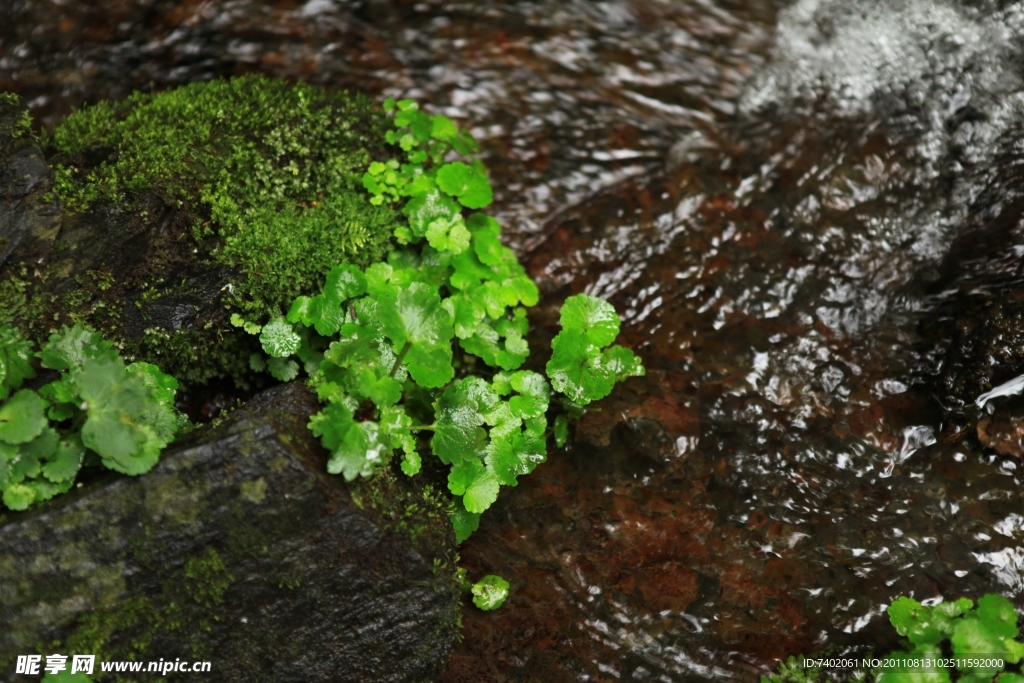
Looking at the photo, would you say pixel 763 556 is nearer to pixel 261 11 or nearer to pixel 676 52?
pixel 676 52

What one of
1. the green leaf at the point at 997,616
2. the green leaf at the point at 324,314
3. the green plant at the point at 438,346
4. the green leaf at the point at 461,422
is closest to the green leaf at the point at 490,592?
the green plant at the point at 438,346

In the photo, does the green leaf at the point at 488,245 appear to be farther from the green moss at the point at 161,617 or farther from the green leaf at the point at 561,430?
the green moss at the point at 161,617

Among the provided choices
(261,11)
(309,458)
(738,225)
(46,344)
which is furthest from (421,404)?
(261,11)

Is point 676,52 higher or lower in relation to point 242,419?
higher

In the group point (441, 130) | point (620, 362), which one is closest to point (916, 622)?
point (620, 362)

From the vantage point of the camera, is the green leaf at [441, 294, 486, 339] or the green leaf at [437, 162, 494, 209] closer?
the green leaf at [441, 294, 486, 339]

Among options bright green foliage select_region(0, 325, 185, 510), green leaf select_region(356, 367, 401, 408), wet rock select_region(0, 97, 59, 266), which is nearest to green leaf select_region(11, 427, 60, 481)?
bright green foliage select_region(0, 325, 185, 510)

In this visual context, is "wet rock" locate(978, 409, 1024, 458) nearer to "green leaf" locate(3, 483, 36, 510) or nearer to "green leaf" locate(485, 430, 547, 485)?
"green leaf" locate(485, 430, 547, 485)
